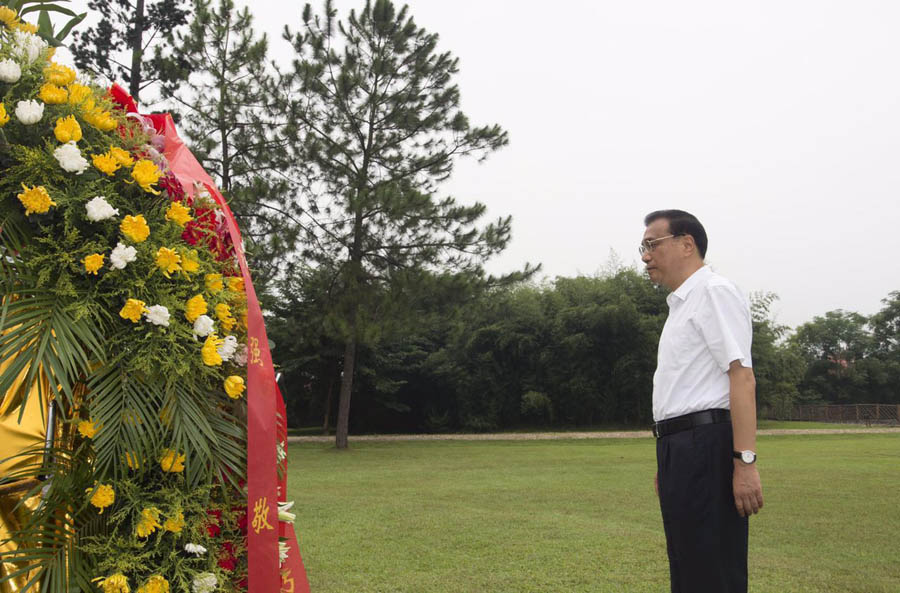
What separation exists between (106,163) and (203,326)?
46cm

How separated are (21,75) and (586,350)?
999 inches

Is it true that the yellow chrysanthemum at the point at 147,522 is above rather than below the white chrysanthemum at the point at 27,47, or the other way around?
below

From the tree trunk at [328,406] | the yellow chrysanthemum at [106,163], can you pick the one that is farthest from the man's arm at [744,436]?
the tree trunk at [328,406]

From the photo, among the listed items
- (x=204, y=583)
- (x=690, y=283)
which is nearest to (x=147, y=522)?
(x=204, y=583)

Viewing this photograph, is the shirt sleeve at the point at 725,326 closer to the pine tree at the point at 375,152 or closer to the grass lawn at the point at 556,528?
the grass lawn at the point at 556,528

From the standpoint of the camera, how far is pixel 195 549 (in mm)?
1658

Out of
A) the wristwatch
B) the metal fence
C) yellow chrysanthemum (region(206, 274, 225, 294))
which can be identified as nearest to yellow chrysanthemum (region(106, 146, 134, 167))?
yellow chrysanthemum (region(206, 274, 225, 294))

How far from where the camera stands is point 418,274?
56.1 feet

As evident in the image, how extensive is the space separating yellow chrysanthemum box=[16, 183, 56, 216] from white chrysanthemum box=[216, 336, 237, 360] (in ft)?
1.64

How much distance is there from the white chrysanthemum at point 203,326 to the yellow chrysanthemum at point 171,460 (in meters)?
0.28

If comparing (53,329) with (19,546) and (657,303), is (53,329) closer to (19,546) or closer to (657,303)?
(19,546)

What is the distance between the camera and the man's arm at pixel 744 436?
2289mm

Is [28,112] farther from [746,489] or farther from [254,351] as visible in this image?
[746,489]

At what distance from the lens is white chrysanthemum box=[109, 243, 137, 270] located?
1.65 metres
